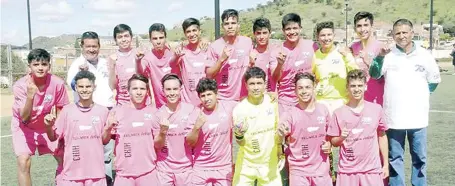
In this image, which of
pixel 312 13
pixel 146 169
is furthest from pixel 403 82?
pixel 312 13

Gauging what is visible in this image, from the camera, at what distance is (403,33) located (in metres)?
5.92

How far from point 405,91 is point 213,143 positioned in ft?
7.80

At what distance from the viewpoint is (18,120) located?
19.5 ft

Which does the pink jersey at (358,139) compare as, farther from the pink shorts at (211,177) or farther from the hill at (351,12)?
the hill at (351,12)

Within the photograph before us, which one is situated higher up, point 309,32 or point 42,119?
point 309,32

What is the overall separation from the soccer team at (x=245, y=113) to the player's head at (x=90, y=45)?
44cm

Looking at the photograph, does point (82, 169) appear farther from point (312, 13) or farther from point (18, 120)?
point (312, 13)

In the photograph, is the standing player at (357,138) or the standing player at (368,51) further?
the standing player at (368,51)

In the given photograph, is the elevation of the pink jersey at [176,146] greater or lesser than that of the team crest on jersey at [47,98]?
lesser

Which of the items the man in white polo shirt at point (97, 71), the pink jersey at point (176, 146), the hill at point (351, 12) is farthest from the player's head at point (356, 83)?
the hill at point (351, 12)

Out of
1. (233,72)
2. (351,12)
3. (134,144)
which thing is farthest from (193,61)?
(351,12)

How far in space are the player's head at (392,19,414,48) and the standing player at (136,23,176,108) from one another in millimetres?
2731

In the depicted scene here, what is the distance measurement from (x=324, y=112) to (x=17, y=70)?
22.3m

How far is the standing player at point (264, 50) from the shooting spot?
242 inches
